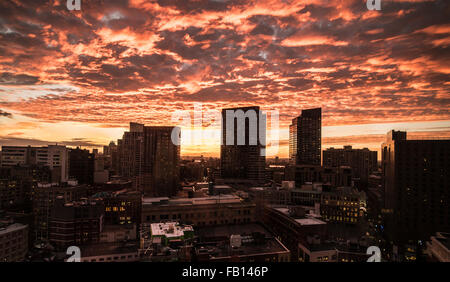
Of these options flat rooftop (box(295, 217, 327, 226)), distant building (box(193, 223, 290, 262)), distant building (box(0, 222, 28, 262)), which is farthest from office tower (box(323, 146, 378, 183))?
distant building (box(0, 222, 28, 262))

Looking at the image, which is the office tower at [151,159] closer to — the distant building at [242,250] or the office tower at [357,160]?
the distant building at [242,250]

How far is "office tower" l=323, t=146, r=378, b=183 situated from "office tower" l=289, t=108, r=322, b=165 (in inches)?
276

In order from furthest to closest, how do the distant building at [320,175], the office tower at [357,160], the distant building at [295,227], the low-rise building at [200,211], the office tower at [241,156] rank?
the office tower at [241,156]
the office tower at [357,160]
the distant building at [320,175]
the low-rise building at [200,211]
the distant building at [295,227]

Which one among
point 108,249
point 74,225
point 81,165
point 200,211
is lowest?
point 108,249

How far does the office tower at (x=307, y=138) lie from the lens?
1940 inches

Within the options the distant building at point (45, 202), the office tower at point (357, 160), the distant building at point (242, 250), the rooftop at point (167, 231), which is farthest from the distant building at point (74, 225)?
the office tower at point (357, 160)

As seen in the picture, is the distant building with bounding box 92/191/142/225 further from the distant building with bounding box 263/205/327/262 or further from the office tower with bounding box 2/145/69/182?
the distant building with bounding box 263/205/327/262

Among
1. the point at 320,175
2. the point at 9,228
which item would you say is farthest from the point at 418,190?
the point at 9,228

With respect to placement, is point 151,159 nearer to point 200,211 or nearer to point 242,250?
point 200,211

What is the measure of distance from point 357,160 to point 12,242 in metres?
43.6

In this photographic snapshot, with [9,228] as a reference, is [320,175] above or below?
above

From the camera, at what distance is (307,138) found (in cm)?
5003

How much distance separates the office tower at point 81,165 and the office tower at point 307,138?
3725cm

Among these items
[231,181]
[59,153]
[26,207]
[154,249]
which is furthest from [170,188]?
[154,249]
